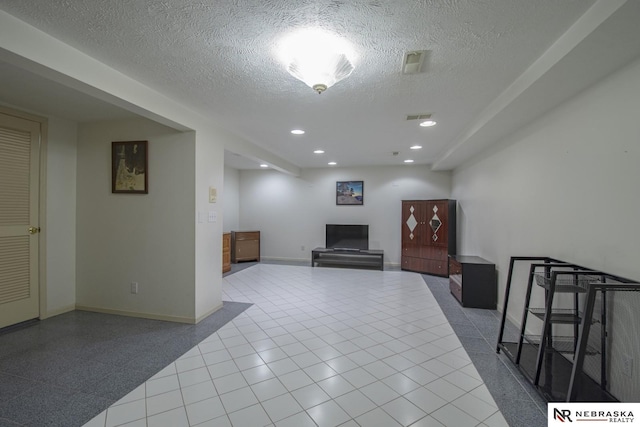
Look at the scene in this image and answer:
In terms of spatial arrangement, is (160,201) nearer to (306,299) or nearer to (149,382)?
(149,382)

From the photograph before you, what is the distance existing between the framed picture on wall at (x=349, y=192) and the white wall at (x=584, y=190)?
12.0 feet

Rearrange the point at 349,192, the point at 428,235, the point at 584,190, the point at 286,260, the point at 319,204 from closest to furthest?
1. the point at 584,190
2. the point at 428,235
3. the point at 349,192
4. the point at 319,204
5. the point at 286,260

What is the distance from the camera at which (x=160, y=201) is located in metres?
3.37

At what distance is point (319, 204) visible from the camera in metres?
7.41

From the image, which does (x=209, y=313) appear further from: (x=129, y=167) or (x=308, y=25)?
A: (x=308, y=25)

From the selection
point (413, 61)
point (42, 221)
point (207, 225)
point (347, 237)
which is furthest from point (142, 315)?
point (347, 237)

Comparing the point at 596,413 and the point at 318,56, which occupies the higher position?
the point at 318,56

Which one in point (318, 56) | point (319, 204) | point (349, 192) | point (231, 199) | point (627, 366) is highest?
point (318, 56)

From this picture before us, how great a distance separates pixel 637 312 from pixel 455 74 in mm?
1991

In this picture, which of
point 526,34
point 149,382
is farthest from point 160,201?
point 526,34

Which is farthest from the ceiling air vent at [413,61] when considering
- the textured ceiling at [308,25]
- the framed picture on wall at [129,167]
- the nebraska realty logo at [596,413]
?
the framed picture on wall at [129,167]

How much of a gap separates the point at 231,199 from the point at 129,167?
4.14 metres

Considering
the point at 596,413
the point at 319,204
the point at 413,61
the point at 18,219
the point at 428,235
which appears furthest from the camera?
the point at 319,204

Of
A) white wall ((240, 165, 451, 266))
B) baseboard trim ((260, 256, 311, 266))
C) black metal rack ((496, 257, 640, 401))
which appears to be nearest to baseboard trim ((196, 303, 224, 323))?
black metal rack ((496, 257, 640, 401))
